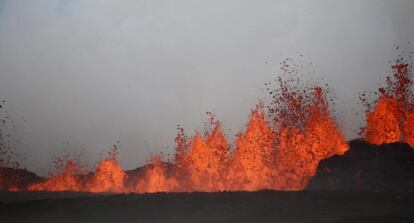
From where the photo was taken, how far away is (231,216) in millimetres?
35625

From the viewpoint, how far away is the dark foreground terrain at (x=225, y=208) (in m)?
34.6

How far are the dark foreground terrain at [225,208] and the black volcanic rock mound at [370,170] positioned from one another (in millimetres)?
9545

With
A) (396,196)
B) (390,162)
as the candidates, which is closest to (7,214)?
(396,196)

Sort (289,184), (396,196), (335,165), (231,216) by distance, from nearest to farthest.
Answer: (231,216), (396,196), (335,165), (289,184)

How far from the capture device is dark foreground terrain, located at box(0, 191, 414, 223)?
1362 inches

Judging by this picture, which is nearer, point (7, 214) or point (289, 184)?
point (7, 214)

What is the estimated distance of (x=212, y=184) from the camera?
6706 cm

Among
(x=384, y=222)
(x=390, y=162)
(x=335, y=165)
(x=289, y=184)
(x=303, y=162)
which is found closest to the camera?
(x=384, y=222)

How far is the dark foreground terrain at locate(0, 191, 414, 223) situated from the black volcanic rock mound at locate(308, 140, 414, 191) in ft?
31.3

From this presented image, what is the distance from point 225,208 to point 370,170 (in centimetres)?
2005

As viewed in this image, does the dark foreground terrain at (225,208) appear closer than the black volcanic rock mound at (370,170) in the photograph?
Yes

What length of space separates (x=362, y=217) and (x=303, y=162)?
31.8 metres

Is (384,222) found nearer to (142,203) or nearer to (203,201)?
(203,201)

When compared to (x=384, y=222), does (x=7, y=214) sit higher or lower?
higher
